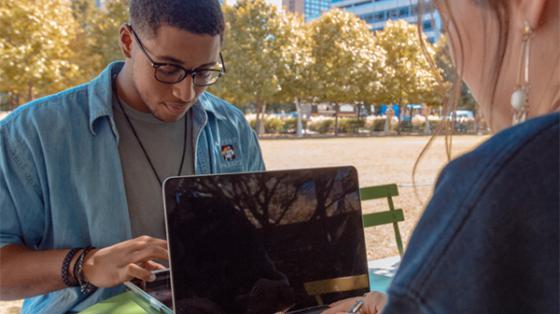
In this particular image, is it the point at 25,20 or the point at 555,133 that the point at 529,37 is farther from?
the point at 25,20

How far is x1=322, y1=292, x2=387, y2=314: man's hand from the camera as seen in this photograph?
1.02 meters

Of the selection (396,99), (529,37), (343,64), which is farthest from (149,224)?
(396,99)

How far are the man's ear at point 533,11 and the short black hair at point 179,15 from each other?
50.7 inches

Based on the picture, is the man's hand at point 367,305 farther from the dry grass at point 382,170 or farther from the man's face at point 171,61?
the dry grass at point 382,170

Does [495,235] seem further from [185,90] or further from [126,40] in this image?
[126,40]

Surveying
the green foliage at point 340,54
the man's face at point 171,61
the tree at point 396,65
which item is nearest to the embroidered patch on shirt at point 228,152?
the man's face at point 171,61

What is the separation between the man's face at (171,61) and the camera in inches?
66.2

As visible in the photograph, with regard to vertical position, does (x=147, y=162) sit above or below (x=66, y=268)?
above

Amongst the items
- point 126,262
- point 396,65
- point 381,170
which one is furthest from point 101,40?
point 126,262

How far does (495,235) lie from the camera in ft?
1.29

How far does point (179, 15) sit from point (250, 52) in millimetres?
19235

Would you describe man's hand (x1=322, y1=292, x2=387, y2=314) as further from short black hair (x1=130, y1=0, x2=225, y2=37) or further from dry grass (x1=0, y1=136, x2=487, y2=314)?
short black hair (x1=130, y1=0, x2=225, y2=37)

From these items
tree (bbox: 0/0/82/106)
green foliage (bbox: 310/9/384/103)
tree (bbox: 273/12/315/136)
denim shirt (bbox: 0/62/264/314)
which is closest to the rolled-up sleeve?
denim shirt (bbox: 0/62/264/314)

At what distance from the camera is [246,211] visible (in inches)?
42.5
